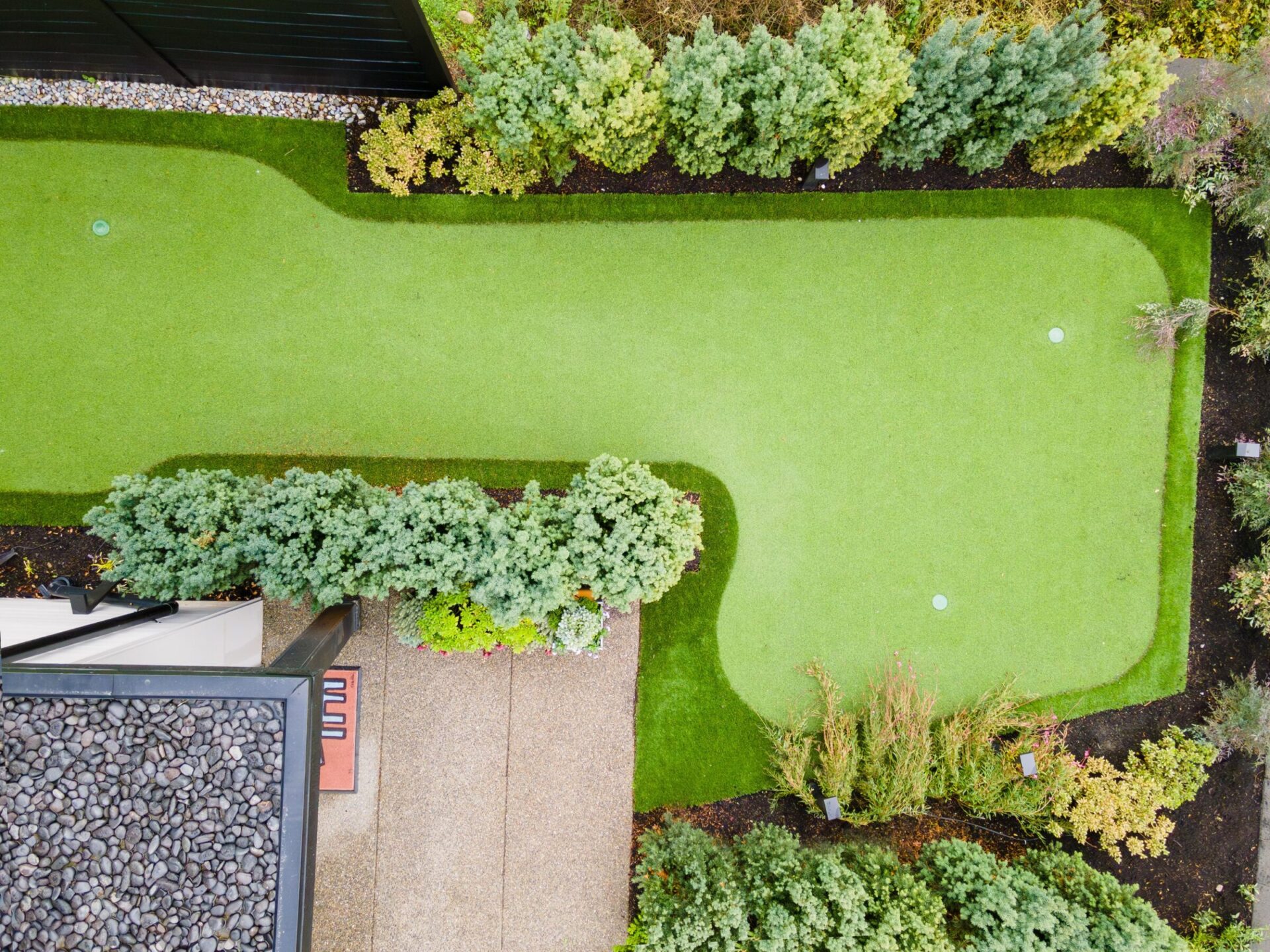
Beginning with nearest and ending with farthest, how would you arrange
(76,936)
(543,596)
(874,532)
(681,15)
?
(76,936) → (543,596) → (681,15) → (874,532)

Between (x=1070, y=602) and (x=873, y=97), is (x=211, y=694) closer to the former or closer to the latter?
(x=873, y=97)

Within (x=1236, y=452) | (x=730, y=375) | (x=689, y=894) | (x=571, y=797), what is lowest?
(x=689, y=894)

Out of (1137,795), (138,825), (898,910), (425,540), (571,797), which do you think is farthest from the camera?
(571,797)

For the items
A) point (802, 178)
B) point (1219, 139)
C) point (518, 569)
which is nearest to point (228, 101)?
point (518, 569)

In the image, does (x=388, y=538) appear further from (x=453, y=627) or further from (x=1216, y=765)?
(x=1216, y=765)

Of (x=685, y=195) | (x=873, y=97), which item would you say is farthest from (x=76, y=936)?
(x=873, y=97)

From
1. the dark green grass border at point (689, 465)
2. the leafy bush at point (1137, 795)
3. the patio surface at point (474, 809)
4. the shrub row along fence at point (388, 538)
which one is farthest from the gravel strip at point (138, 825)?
the leafy bush at point (1137, 795)

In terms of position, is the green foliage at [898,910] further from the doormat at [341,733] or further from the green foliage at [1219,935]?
the doormat at [341,733]
